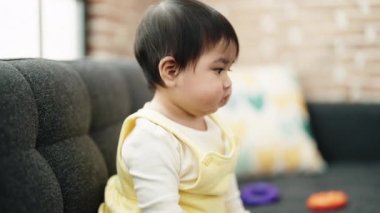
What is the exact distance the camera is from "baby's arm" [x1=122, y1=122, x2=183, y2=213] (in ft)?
2.93

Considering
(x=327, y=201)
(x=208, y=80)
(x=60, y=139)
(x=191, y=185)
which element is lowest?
(x=327, y=201)

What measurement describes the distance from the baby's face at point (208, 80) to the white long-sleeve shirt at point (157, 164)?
0.07 meters

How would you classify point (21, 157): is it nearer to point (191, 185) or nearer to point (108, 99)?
point (191, 185)

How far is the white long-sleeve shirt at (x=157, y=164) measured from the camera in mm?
896

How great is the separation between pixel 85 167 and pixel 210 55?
1.22 feet

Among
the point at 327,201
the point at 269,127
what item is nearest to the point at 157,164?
the point at 327,201

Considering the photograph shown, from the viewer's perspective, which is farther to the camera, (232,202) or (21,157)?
(232,202)

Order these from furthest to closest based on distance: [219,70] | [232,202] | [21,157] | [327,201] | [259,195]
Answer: [259,195] < [327,201] < [232,202] < [219,70] < [21,157]

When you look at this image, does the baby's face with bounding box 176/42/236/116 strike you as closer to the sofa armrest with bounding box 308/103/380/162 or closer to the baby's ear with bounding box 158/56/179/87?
the baby's ear with bounding box 158/56/179/87

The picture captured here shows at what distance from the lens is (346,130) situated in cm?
227

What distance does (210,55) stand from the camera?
0.99 metres

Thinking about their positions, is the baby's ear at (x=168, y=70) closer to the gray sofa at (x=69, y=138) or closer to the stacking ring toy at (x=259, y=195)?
the gray sofa at (x=69, y=138)

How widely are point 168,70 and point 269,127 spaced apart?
1.14 m

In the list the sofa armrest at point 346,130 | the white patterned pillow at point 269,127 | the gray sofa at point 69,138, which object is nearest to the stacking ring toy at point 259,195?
the gray sofa at point 69,138
